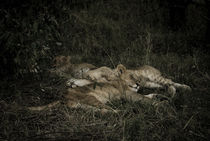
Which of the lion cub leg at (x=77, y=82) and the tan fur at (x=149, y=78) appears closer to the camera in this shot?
the lion cub leg at (x=77, y=82)

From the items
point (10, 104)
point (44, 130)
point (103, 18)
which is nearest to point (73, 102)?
point (44, 130)

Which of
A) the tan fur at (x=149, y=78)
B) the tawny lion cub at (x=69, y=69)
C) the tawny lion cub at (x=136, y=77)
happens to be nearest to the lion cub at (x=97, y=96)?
the tawny lion cub at (x=136, y=77)

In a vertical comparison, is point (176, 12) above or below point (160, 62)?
above

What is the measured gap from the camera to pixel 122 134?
223cm

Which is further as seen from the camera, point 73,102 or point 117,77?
point 117,77

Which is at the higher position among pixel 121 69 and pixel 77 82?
pixel 121 69

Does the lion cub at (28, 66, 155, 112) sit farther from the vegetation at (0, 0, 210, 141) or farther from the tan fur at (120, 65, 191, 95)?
the tan fur at (120, 65, 191, 95)

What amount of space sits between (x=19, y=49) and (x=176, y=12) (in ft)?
17.6

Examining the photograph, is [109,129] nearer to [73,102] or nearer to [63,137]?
[63,137]

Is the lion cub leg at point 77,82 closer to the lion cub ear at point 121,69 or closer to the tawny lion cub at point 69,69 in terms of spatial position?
the tawny lion cub at point 69,69

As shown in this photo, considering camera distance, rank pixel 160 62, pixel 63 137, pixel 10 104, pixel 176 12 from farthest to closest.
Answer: pixel 176 12 < pixel 160 62 < pixel 10 104 < pixel 63 137

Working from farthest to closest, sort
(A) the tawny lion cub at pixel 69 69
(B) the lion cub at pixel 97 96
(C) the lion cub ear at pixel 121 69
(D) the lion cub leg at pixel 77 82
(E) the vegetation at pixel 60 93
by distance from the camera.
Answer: (A) the tawny lion cub at pixel 69 69
(C) the lion cub ear at pixel 121 69
(D) the lion cub leg at pixel 77 82
(B) the lion cub at pixel 97 96
(E) the vegetation at pixel 60 93

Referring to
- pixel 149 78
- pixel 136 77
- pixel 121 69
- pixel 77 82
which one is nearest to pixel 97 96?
pixel 77 82

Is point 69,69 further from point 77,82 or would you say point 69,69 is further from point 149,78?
point 149,78
